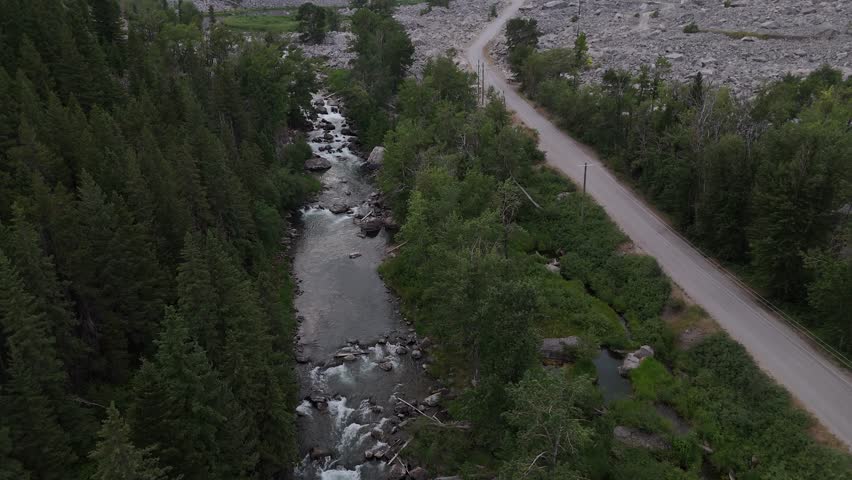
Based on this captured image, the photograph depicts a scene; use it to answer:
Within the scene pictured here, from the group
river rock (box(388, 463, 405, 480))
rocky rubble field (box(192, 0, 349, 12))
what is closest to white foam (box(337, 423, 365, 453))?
river rock (box(388, 463, 405, 480))

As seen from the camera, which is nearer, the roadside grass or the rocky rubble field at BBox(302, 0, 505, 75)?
the rocky rubble field at BBox(302, 0, 505, 75)

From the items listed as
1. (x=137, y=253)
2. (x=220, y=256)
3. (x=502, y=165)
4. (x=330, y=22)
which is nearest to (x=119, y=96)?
(x=137, y=253)

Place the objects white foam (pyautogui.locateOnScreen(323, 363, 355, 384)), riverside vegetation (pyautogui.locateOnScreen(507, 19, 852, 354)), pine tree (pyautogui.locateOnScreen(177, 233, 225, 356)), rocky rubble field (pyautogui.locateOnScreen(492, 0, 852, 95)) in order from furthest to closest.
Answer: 1. rocky rubble field (pyautogui.locateOnScreen(492, 0, 852, 95))
2. white foam (pyautogui.locateOnScreen(323, 363, 355, 384))
3. riverside vegetation (pyautogui.locateOnScreen(507, 19, 852, 354))
4. pine tree (pyautogui.locateOnScreen(177, 233, 225, 356))

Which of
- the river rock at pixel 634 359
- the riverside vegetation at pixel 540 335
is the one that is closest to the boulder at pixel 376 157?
the riverside vegetation at pixel 540 335

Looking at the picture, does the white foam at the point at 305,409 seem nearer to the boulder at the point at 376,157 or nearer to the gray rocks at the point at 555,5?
the boulder at the point at 376,157

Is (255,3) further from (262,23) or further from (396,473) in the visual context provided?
(396,473)

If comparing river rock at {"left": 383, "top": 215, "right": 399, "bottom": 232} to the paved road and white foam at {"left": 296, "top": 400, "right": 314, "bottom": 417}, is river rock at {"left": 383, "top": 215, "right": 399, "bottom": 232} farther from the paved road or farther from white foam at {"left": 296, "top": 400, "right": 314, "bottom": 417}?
white foam at {"left": 296, "top": 400, "right": 314, "bottom": 417}
